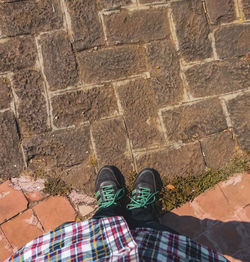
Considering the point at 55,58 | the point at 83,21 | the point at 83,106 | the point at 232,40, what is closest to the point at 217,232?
the point at 83,106

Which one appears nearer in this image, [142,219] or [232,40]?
[142,219]

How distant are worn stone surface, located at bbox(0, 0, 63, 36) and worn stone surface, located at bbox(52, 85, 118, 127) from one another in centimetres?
61

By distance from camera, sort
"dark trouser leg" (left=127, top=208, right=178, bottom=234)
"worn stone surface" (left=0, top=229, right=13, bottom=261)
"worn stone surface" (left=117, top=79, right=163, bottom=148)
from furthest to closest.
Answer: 1. "worn stone surface" (left=117, top=79, right=163, bottom=148)
2. "worn stone surface" (left=0, top=229, right=13, bottom=261)
3. "dark trouser leg" (left=127, top=208, right=178, bottom=234)

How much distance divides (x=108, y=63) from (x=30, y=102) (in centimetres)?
74

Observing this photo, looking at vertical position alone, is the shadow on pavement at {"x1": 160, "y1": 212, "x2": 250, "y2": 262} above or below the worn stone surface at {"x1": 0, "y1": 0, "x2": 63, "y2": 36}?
below

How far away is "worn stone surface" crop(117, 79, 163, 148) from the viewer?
242cm

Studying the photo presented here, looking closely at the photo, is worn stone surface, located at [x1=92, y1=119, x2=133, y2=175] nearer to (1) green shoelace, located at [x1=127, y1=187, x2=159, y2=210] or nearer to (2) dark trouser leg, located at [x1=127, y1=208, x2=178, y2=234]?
(1) green shoelace, located at [x1=127, y1=187, x2=159, y2=210]

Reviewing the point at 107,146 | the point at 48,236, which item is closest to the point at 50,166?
the point at 107,146

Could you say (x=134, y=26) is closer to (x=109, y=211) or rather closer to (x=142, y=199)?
(x=142, y=199)

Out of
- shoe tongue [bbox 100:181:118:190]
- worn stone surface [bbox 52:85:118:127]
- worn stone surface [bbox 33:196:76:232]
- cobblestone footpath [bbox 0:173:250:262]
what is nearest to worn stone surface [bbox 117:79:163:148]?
worn stone surface [bbox 52:85:118:127]

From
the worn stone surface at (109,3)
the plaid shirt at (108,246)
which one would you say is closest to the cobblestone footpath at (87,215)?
the plaid shirt at (108,246)

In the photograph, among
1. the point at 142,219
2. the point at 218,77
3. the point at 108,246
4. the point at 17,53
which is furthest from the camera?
the point at 218,77

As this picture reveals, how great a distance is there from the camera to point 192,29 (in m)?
2.45

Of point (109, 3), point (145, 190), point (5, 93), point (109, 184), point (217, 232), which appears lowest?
point (217, 232)
